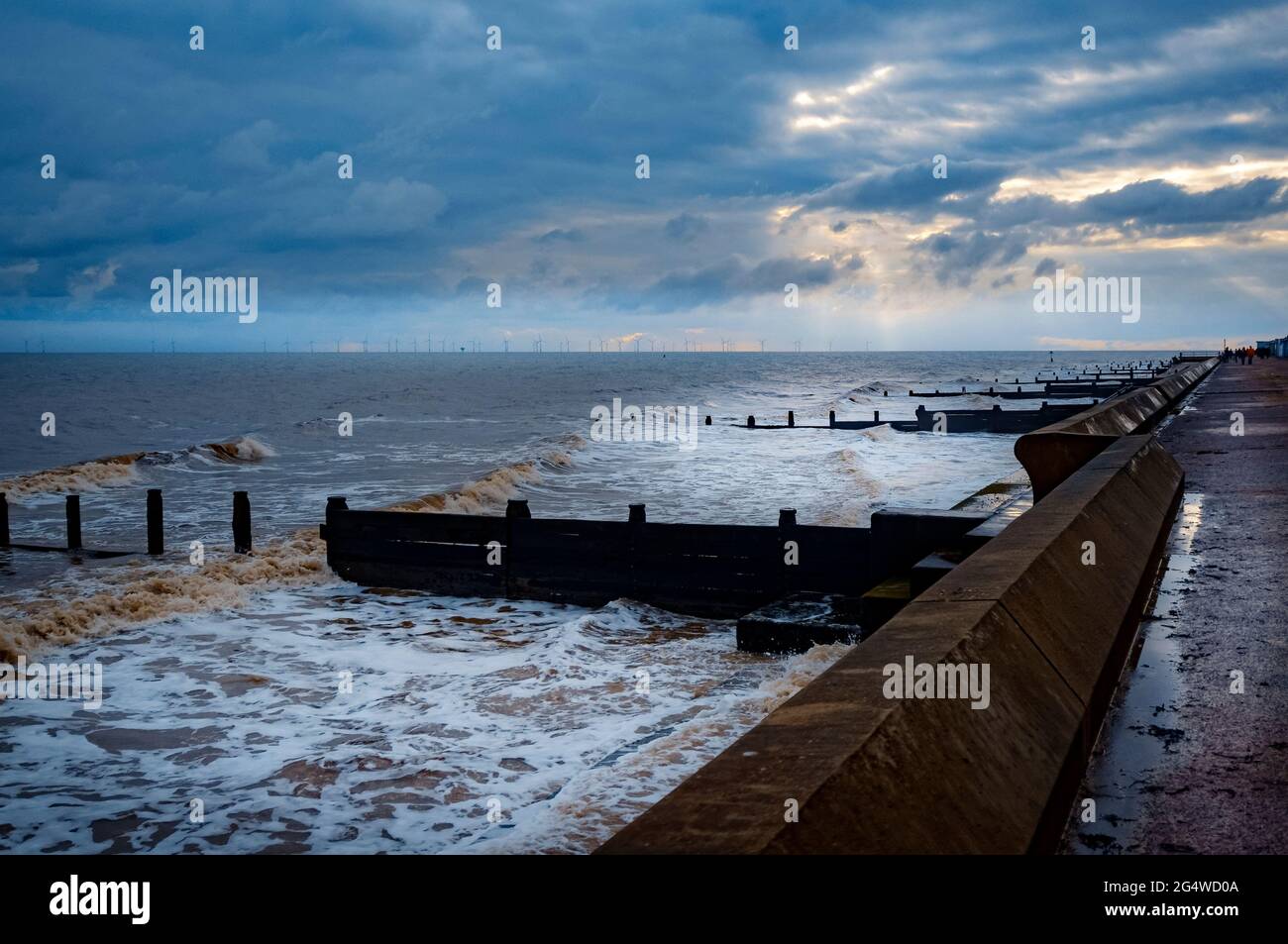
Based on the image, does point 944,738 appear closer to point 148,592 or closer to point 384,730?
point 384,730

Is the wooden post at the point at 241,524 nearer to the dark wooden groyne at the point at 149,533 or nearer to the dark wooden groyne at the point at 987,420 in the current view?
the dark wooden groyne at the point at 149,533

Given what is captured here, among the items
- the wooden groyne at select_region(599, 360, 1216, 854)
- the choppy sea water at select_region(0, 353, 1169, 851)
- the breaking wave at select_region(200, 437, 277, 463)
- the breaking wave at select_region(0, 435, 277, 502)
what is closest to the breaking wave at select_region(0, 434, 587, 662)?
the choppy sea water at select_region(0, 353, 1169, 851)

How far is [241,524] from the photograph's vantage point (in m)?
21.6

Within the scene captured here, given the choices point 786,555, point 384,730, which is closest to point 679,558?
point 786,555

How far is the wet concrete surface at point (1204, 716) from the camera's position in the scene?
3424 mm

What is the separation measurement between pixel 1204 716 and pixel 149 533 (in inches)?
883

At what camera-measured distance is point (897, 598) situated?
853 cm

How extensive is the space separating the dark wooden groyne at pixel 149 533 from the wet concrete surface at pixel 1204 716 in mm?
18153

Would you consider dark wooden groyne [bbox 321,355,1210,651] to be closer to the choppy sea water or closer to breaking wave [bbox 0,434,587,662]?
the choppy sea water

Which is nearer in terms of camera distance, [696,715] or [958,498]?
[696,715]

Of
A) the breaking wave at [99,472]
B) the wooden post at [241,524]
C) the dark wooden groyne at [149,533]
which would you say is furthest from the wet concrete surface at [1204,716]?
the breaking wave at [99,472]
